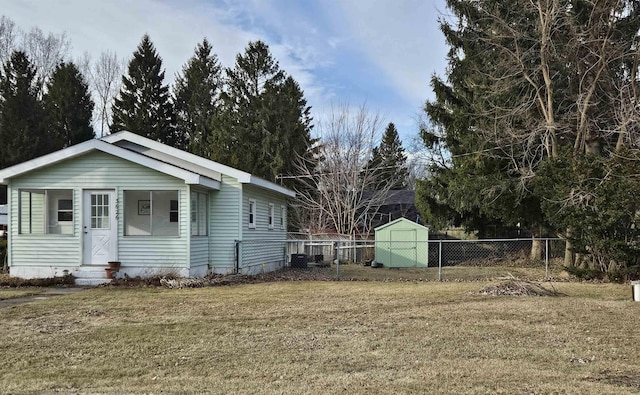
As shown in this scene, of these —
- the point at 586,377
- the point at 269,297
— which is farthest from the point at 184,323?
the point at 586,377

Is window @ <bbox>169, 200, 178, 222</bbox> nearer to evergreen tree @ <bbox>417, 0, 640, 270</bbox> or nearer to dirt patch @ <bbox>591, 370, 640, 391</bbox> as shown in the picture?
evergreen tree @ <bbox>417, 0, 640, 270</bbox>

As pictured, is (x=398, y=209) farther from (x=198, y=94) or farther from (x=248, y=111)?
(x=198, y=94)

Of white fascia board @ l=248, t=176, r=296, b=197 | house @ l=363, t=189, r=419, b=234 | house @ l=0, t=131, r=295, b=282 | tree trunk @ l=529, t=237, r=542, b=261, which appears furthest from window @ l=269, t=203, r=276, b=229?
house @ l=363, t=189, r=419, b=234

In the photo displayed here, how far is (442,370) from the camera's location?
5.63m

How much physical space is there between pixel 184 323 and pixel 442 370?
4422 millimetres

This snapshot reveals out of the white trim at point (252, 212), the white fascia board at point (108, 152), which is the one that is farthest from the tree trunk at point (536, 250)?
the white fascia board at point (108, 152)

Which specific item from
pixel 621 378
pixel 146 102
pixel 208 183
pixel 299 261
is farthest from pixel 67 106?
pixel 621 378

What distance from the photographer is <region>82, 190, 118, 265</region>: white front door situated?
566 inches

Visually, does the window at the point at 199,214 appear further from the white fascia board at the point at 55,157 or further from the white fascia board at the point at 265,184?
the white fascia board at the point at 55,157

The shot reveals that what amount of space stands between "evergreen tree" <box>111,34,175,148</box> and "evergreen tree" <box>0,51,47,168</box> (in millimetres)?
5887

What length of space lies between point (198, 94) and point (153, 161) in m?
29.1

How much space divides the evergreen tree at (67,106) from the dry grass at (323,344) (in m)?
30.8

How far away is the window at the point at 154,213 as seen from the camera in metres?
16.0

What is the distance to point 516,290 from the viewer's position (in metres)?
11.6
